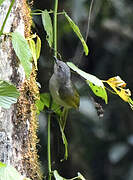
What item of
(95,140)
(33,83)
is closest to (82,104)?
(95,140)

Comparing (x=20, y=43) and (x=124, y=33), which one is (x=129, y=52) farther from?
(x=20, y=43)

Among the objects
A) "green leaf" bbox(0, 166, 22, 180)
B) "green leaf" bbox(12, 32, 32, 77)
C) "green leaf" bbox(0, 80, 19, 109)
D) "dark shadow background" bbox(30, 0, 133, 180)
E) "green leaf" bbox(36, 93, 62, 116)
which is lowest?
"dark shadow background" bbox(30, 0, 133, 180)

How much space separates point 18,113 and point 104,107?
2.44 m

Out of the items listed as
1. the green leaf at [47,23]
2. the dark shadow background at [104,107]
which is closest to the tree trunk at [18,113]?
the green leaf at [47,23]

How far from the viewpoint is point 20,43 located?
1.17 m

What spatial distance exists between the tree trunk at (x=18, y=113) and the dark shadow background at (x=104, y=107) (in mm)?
1866


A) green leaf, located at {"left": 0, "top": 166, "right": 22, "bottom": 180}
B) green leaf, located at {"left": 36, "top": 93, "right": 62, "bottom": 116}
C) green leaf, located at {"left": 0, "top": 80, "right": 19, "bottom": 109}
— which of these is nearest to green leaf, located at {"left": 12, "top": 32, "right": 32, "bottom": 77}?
green leaf, located at {"left": 0, "top": 80, "right": 19, "bottom": 109}

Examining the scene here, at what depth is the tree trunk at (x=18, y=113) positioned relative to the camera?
1321 mm

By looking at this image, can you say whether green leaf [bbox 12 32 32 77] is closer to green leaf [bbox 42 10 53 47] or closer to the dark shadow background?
green leaf [bbox 42 10 53 47]

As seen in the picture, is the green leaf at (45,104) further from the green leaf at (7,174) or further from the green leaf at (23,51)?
the green leaf at (7,174)

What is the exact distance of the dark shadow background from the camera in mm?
3504

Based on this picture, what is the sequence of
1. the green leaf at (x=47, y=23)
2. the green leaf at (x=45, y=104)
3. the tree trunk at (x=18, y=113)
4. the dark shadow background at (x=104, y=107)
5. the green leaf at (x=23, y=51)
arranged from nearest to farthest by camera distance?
the green leaf at (x=23, y=51) → the tree trunk at (x=18, y=113) → the green leaf at (x=47, y=23) → the green leaf at (x=45, y=104) → the dark shadow background at (x=104, y=107)

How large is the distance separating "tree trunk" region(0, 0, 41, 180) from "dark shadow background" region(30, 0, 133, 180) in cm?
187

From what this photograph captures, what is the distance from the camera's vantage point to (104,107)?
3766 millimetres
